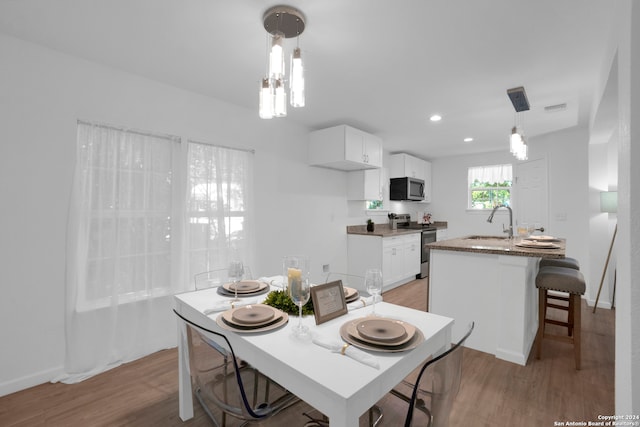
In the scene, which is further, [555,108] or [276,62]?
[555,108]

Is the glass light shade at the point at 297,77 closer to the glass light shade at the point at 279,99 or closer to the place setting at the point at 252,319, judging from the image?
the glass light shade at the point at 279,99

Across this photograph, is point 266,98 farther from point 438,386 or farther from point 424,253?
point 424,253

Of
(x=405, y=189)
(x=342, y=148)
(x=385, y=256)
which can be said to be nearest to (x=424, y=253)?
(x=405, y=189)

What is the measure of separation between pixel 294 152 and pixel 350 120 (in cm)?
81

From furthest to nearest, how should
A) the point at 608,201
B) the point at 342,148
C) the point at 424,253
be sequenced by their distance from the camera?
the point at 424,253, the point at 342,148, the point at 608,201

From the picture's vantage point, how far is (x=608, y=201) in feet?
11.6

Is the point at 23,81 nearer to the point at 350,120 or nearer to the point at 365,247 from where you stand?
the point at 350,120

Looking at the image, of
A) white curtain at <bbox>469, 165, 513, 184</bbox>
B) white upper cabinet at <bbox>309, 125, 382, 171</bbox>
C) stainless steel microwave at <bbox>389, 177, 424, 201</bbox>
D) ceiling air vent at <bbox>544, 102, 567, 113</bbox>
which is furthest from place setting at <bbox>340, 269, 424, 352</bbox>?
white curtain at <bbox>469, 165, 513, 184</bbox>

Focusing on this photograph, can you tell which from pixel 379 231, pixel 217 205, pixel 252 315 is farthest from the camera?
pixel 379 231

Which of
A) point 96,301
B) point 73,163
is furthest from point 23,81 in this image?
point 96,301

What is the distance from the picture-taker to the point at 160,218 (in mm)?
2641

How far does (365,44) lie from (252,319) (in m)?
1.88

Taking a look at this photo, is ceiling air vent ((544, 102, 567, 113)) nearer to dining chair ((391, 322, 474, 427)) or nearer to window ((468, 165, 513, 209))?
window ((468, 165, 513, 209))

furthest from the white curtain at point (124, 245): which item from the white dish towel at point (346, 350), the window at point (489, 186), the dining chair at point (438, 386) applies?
the window at point (489, 186)
